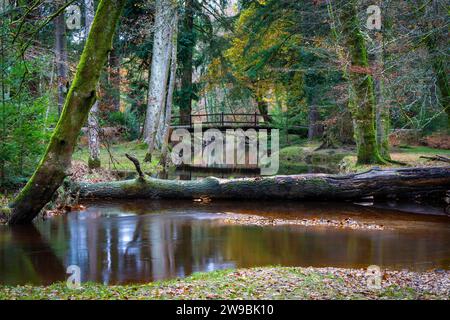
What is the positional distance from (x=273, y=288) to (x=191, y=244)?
410cm

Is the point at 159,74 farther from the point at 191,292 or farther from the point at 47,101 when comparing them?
the point at 191,292

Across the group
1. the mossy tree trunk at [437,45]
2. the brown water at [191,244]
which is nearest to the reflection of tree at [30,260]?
the brown water at [191,244]

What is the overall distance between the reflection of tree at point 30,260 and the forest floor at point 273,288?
107 centimetres

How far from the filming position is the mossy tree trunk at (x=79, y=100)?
32.4 ft

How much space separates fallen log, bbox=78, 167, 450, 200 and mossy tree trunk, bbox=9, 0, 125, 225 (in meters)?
5.08

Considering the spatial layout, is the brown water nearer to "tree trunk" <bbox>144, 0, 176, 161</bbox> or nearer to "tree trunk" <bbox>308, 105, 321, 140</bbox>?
"tree trunk" <bbox>144, 0, 176, 161</bbox>

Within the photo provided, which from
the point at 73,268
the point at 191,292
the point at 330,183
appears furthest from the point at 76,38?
the point at 191,292

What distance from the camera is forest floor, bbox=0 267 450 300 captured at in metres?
5.89

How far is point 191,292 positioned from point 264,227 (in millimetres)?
5925

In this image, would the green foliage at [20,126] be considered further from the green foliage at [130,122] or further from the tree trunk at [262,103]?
the tree trunk at [262,103]

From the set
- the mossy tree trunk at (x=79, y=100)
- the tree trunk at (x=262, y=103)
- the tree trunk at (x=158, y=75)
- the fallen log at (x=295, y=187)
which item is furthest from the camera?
the tree trunk at (x=262, y=103)
